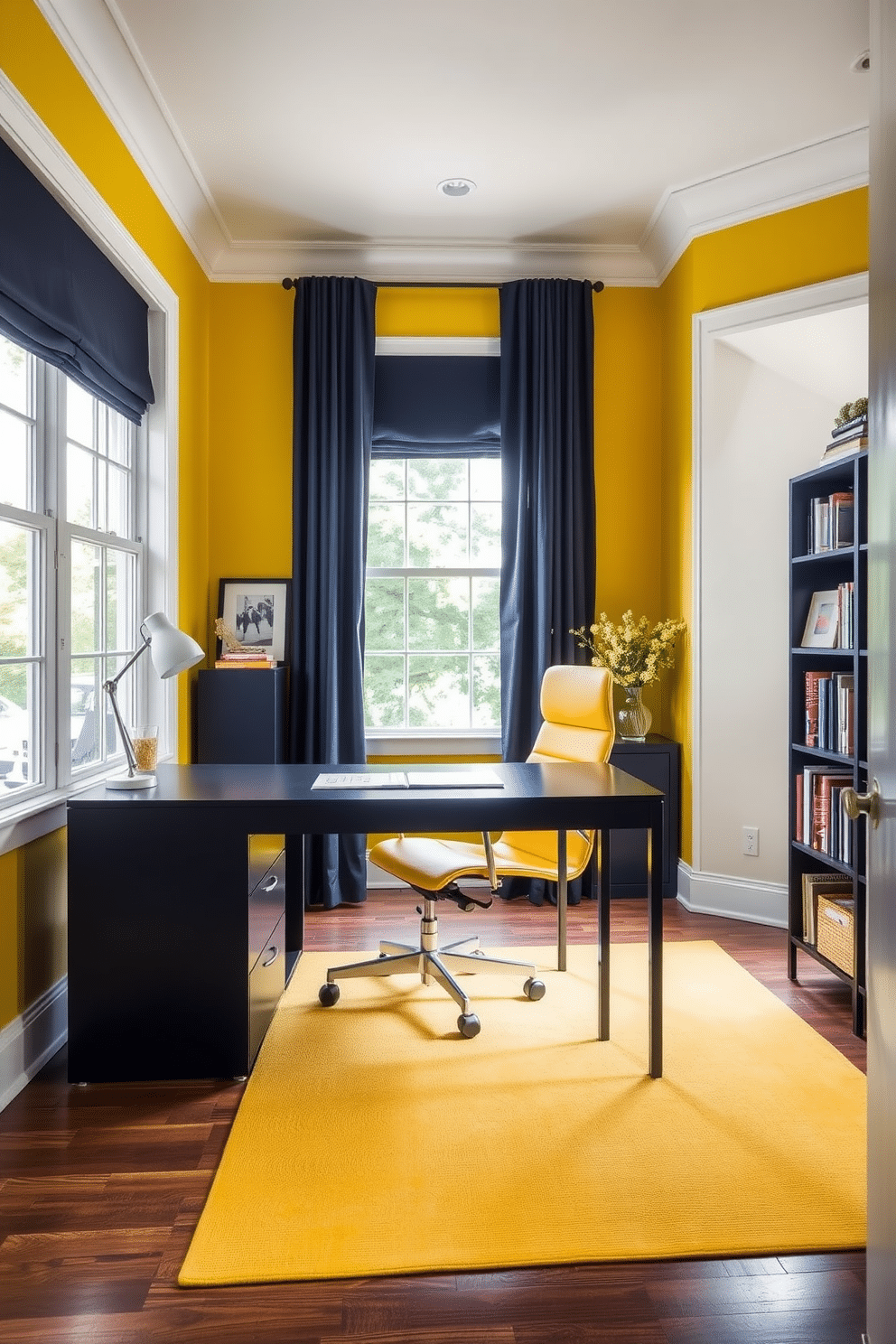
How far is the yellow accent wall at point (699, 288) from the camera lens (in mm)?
3494

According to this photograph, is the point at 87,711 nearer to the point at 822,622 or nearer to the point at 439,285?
the point at 822,622

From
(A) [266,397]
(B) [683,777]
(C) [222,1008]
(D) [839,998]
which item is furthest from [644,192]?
(C) [222,1008]

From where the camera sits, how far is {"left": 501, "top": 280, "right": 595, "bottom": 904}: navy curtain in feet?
13.9

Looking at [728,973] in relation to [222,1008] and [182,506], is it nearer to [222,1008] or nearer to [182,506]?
[222,1008]

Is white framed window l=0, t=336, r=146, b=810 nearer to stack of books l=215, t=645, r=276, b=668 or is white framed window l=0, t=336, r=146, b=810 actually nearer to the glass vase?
stack of books l=215, t=645, r=276, b=668

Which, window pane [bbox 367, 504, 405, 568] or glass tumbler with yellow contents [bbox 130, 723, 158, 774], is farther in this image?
window pane [bbox 367, 504, 405, 568]

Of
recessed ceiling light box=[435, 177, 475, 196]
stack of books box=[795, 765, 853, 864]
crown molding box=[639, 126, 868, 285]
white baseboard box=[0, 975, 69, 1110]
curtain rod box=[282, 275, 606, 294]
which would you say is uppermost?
recessed ceiling light box=[435, 177, 475, 196]

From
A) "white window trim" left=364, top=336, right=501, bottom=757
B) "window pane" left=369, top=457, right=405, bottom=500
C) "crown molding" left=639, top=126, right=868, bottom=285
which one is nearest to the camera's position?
"crown molding" left=639, top=126, right=868, bottom=285

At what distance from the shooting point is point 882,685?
125cm

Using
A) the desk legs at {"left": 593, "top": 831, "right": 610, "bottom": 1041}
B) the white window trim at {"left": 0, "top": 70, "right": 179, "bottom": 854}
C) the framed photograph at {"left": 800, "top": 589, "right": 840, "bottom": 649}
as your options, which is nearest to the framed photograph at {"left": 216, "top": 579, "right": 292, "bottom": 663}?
the white window trim at {"left": 0, "top": 70, "right": 179, "bottom": 854}

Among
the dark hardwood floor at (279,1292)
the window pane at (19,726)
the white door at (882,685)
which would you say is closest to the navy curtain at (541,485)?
the window pane at (19,726)

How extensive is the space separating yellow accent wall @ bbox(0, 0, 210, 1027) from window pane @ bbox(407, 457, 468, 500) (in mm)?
1094

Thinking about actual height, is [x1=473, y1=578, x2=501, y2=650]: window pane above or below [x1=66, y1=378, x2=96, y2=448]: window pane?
below

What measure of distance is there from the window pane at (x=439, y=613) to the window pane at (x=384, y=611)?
0.16 ft
